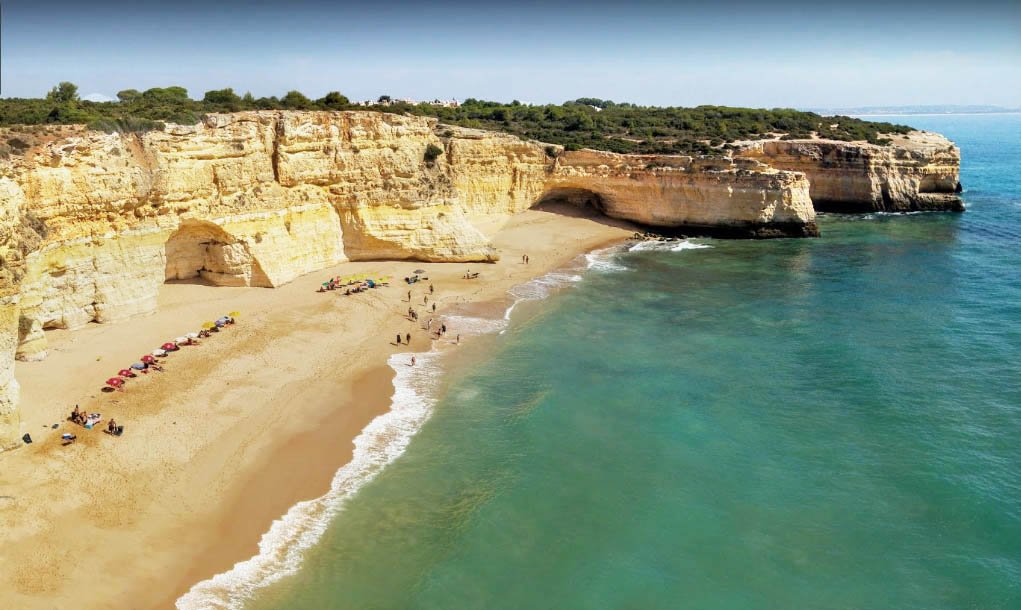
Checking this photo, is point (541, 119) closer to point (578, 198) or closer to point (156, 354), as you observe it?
point (578, 198)

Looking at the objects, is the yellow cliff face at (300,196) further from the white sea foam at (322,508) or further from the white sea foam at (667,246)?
the white sea foam at (322,508)

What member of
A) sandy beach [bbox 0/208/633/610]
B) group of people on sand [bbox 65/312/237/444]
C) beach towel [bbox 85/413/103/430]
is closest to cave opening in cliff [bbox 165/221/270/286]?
A: sandy beach [bbox 0/208/633/610]

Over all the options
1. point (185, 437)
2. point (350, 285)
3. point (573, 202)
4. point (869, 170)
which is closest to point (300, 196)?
point (350, 285)

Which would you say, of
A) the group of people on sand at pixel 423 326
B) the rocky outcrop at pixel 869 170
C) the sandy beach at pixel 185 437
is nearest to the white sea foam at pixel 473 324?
the group of people on sand at pixel 423 326

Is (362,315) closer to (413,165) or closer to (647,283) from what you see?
(413,165)

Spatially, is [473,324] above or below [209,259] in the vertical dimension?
below
